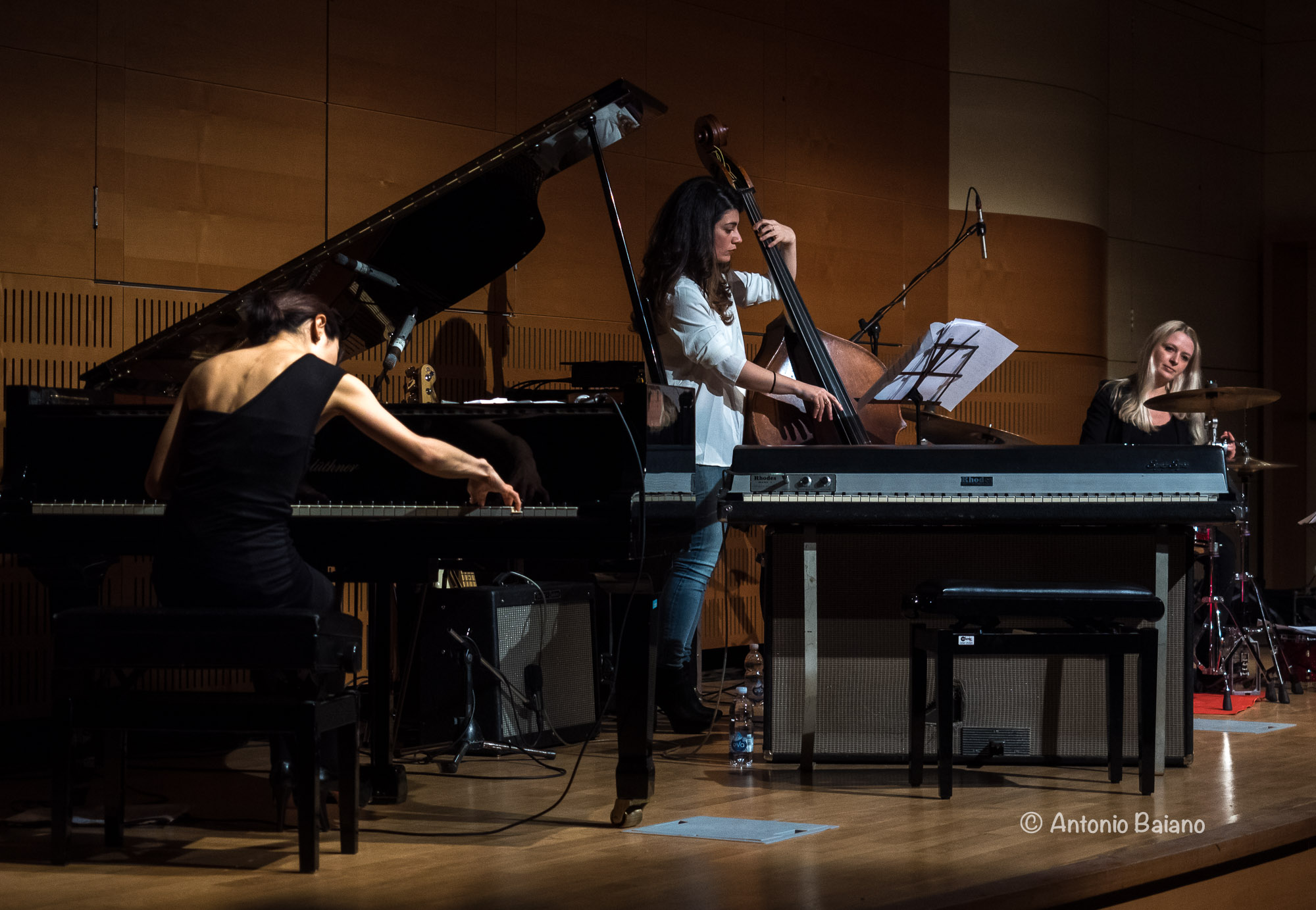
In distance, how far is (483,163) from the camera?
3434mm

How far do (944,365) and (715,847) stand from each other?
179 centimetres

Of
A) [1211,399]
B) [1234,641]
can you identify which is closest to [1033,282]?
[1234,641]

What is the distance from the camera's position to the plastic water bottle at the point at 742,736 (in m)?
3.89

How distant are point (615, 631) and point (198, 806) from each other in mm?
1910

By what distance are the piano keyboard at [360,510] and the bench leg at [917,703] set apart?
0.98 m

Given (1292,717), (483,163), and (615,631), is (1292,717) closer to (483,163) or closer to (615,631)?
(615,631)

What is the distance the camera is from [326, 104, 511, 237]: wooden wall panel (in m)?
5.44

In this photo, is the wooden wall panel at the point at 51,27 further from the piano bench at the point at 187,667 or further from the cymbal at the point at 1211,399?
the cymbal at the point at 1211,399

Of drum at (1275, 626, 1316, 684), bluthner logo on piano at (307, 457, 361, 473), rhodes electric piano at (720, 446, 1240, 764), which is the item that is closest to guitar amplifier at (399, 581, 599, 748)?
rhodes electric piano at (720, 446, 1240, 764)

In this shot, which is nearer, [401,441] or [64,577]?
[401,441]

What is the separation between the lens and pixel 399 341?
398 centimetres

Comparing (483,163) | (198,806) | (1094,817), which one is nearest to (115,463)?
(198,806)

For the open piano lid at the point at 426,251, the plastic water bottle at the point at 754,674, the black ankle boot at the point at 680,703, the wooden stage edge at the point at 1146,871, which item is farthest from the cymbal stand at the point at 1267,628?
the open piano lid at the point at 426,251

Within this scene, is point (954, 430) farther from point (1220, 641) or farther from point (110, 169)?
point (110, 169)
